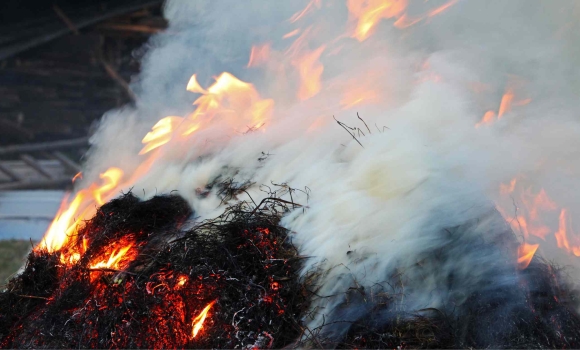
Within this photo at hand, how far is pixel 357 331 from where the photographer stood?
2662mm

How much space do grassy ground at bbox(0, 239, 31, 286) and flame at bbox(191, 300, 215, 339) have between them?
551 cm

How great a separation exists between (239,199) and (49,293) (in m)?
1.39

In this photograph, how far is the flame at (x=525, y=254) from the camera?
2924mm

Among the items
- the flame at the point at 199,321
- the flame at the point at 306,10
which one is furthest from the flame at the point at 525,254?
the flame at the point at 306,10

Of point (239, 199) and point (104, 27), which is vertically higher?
point (104, 27)

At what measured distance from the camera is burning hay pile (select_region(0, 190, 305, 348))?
8.97ft

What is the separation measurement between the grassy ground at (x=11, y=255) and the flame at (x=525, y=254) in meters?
6.69

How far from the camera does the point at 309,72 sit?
17.0 feet

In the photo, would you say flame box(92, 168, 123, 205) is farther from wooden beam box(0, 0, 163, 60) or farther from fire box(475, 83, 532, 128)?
wooden beam box(0, 0, 163, 60)

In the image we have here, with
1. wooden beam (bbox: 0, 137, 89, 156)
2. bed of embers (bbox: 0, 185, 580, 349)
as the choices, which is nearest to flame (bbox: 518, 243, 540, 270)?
bed of embers (bbox: 0, 185, 580, 349)

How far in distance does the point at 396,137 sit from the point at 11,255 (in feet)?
22.8

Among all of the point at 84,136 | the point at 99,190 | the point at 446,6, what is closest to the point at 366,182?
the point at 99,190

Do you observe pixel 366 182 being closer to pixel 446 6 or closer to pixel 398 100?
pixel 398 100

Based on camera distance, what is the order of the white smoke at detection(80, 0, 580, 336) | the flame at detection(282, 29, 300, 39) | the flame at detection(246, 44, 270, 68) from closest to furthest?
1. the white smoke at detection(80, 0, 580, 336)
2. the flame at detection(282, 29, 300, 39)
3. the flame at detection(246, 44, 270, 68)
